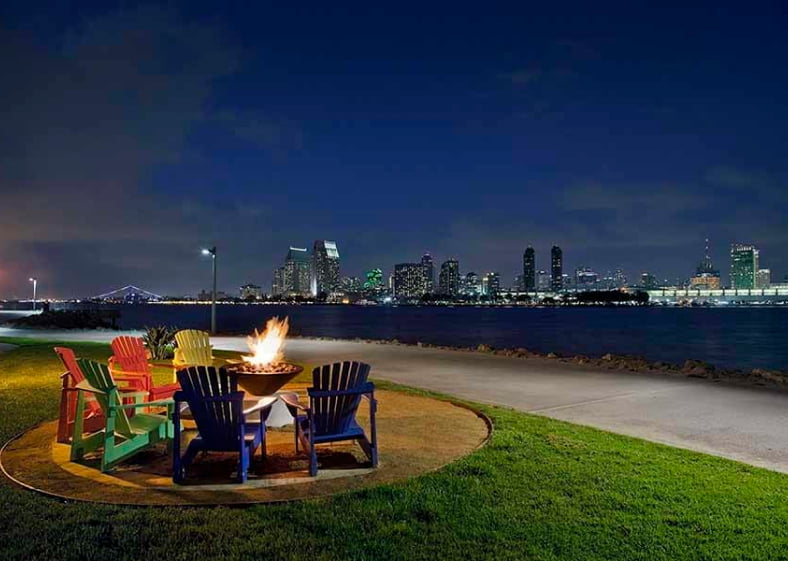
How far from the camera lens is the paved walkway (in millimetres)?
6641

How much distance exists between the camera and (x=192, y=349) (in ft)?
31.7

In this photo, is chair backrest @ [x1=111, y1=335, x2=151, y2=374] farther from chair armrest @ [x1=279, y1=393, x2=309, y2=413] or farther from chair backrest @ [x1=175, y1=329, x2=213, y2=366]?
chair armrest @ [x1=279, y1=393, x2=309, y2=413]

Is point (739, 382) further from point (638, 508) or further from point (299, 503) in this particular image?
point (299, 503)

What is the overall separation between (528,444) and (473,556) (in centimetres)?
270

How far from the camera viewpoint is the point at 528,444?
6.13 metres

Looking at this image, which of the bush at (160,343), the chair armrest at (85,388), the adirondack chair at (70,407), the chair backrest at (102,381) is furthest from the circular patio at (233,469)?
the bush at (160,343)

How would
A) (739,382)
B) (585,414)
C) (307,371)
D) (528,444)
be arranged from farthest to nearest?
(307,371) < (739,382) < (585,414) < (528,444)

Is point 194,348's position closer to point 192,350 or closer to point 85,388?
point 192,350

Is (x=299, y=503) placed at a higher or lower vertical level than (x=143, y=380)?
lower

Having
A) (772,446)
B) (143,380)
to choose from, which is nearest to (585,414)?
(772,446)

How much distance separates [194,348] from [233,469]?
4.64 metres

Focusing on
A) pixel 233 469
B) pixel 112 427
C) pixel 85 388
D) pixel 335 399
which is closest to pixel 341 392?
pixel 335 399

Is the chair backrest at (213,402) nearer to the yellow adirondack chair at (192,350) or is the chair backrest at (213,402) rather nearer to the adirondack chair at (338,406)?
the adirondack chair at (338,406)

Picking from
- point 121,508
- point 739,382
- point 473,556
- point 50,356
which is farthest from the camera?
point 50,356
